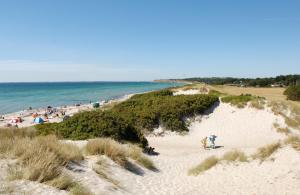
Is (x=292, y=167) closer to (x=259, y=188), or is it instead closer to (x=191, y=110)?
(x=259, y=188)

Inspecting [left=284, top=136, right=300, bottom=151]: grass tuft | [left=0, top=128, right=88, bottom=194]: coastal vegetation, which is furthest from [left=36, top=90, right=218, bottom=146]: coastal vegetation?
[left=284, top=136, right=300, bottom=151]: grass tuft

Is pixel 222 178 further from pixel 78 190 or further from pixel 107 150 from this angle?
pixel 78 190

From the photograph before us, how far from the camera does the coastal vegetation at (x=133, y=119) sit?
1764 centimetres

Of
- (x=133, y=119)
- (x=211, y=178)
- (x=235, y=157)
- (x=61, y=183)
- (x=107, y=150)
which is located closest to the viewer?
(x=61, y=183)

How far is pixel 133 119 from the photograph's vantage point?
25.5m

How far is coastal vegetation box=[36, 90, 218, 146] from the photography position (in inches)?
695

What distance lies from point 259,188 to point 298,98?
35.1 metres

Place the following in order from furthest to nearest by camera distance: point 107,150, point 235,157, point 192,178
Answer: point 235,157, point 192,178, point 107,150

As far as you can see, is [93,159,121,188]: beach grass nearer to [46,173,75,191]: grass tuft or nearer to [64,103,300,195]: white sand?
[64,103,300,195]: white sand

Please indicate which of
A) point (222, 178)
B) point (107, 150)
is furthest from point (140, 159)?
point (222, 178)

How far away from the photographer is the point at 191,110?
27.4m

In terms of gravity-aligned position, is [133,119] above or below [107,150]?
below

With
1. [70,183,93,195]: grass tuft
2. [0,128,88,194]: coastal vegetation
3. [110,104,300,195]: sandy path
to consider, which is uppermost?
[0,128,88,194]: coastal vegetation

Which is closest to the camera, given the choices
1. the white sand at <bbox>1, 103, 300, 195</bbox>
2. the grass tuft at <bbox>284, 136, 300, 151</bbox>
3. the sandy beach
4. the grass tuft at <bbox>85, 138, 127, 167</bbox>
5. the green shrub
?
the sandy beach
